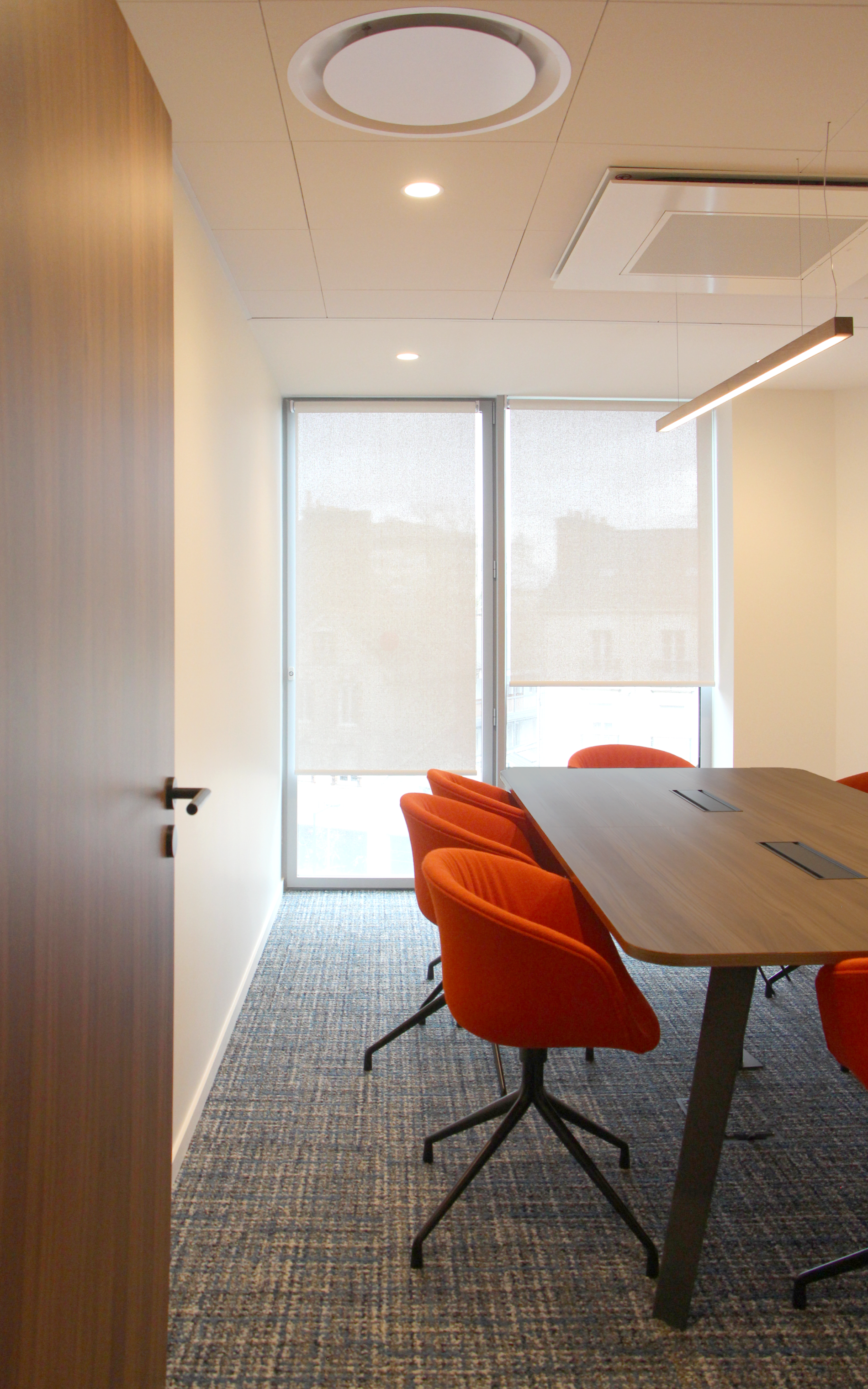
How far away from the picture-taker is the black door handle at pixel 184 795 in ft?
4.68

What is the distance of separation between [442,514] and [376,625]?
71cm

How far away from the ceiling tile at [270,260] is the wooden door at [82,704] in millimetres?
1385

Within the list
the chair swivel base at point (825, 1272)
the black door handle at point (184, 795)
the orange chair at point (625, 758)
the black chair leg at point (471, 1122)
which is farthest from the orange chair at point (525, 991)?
the orange chair at point (625, 758)

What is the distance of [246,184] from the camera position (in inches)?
93.4

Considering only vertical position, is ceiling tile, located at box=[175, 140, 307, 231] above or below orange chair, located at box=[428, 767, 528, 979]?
above

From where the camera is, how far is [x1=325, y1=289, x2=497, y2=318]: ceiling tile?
125 inches

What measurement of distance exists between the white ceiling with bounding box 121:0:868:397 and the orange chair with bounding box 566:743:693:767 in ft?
6.13

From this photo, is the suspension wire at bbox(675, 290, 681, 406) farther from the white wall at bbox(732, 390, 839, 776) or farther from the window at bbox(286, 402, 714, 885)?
the white wall at bbox(732, 390, 839, 776)

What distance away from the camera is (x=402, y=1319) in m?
1.78

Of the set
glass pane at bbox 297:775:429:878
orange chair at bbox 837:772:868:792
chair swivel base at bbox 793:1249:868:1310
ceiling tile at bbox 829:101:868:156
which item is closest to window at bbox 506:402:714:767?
glass pane at bbox 297:775:429:878

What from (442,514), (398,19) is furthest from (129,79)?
(442,514)

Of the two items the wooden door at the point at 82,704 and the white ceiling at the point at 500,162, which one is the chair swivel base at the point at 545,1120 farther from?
the white ceiling at the point at 500,162

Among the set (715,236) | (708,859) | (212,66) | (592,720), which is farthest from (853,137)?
(592,720)

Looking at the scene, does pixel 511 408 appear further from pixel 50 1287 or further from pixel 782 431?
pixel 50 1287
